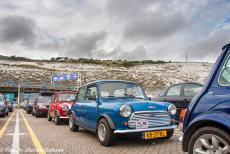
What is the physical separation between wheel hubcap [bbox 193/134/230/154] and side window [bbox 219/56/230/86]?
781mm

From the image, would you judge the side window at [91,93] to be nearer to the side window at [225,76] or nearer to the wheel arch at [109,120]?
the wheel arch at [109,120]

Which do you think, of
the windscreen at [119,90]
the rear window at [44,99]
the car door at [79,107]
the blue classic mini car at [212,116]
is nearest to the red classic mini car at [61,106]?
the car door at [79,107]

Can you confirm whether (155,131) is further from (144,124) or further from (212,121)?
(212,121)

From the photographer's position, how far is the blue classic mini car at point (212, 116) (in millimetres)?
4016

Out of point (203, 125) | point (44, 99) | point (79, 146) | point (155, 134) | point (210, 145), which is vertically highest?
point (44, 99)

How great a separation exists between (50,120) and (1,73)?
79.3 m

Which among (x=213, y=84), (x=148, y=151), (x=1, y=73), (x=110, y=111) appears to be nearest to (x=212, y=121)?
(x=213, y=84)

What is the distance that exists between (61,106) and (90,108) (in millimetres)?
5301

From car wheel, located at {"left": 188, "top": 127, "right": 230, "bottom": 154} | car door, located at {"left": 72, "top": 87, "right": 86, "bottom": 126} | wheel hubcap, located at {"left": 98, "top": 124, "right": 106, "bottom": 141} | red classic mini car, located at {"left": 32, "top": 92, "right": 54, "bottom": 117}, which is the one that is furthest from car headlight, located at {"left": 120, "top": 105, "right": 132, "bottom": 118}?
red classic mini car, located at {"left": 32, "top": 92, "right": 54, "bottom": 117}

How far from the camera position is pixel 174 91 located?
11.7 meters

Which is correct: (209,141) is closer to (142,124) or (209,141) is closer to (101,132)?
(142,124)

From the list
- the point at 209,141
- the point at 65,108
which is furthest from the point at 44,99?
the point at 209,141

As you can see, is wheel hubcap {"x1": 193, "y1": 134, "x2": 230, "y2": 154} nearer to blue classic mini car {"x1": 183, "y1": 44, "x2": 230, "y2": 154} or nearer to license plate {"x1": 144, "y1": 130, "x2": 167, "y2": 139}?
blue classic mini car {"x1": 183, "y1": 44, "x2": 230, "y2": 154}

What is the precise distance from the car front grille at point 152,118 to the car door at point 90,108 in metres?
1.36
